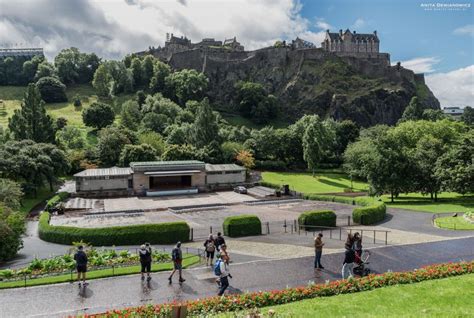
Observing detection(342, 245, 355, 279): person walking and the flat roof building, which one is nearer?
detection(342, 245, 355, 279): person walking

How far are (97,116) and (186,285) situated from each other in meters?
67.2

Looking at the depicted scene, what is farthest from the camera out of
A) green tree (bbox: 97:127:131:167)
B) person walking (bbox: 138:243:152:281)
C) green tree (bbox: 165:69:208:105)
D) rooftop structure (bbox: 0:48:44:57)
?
rooftop structure (bbox: 0:48:44:57)

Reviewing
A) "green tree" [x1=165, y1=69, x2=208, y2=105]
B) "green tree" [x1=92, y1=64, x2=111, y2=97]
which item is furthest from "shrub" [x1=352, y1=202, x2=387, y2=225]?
"green tree" [x1=92, y1=64, x2=111, y2=97]

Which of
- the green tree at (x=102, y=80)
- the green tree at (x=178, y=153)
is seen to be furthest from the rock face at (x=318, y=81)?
the green tree at (x=178, y=153)

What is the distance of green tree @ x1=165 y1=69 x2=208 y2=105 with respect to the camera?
9744 centimetres

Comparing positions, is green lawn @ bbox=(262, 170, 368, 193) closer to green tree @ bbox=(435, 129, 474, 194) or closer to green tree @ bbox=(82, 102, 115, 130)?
green tree @ bbox=(435, 129, 474, 194)

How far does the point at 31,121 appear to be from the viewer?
55.4m

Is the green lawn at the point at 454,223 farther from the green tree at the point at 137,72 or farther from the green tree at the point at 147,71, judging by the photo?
the green tree at the point at 137,72

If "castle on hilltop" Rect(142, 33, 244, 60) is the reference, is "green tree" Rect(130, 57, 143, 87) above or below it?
below

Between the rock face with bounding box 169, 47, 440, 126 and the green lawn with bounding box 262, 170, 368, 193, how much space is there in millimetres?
36499

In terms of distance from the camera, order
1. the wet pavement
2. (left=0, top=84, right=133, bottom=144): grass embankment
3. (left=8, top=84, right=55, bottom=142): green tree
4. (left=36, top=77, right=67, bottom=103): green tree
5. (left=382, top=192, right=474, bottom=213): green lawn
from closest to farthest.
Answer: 1. the wet pavement
2. (left=382, top=192, right=474, bottom=213): green lawn
3. (left=8, top=84, right=55, bottom=142): green tree
4. (left=0, top=84, right=133, bottom=144): grass embankment
5. (left=36, top=77, right=67, bottom=103): green tree

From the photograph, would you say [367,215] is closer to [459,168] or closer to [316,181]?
[459,168]

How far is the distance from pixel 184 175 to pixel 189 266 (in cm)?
3592

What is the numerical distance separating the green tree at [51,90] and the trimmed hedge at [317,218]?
87152 millimetres
